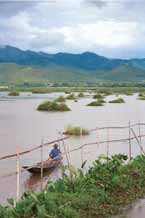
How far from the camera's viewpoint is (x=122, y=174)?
9039mm

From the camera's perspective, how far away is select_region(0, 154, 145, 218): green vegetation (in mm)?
6426

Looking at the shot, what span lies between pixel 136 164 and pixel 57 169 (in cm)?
369

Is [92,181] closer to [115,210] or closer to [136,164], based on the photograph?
[115,210]

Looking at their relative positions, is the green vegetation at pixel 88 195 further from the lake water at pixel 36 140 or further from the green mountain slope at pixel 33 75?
the green mountain slope at pixel 33 75

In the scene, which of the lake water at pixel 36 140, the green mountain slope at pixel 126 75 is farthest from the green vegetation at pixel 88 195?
the green mountain slope at pixel 126 75

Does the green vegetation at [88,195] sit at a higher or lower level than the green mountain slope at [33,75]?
lower

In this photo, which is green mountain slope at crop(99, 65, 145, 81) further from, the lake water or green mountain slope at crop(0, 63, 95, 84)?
the lake water

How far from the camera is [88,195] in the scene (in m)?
7.42

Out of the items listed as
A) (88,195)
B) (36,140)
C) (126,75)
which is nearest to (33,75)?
(126,75)

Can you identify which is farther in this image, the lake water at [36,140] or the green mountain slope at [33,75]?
the green mountain slope at [33,75]

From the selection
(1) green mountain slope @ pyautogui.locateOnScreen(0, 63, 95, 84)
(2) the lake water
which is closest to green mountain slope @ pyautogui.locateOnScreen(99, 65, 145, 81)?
(1) green mountain slope @ pyautogui.locateOnScreen(0, 63, 95, 84)

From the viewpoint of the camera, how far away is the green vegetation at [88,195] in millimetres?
6426

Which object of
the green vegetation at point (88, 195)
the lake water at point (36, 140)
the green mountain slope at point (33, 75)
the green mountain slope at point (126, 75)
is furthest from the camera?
the green mountain slope at point (126, 75)

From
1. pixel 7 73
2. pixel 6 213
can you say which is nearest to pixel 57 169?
pixel 6 213
